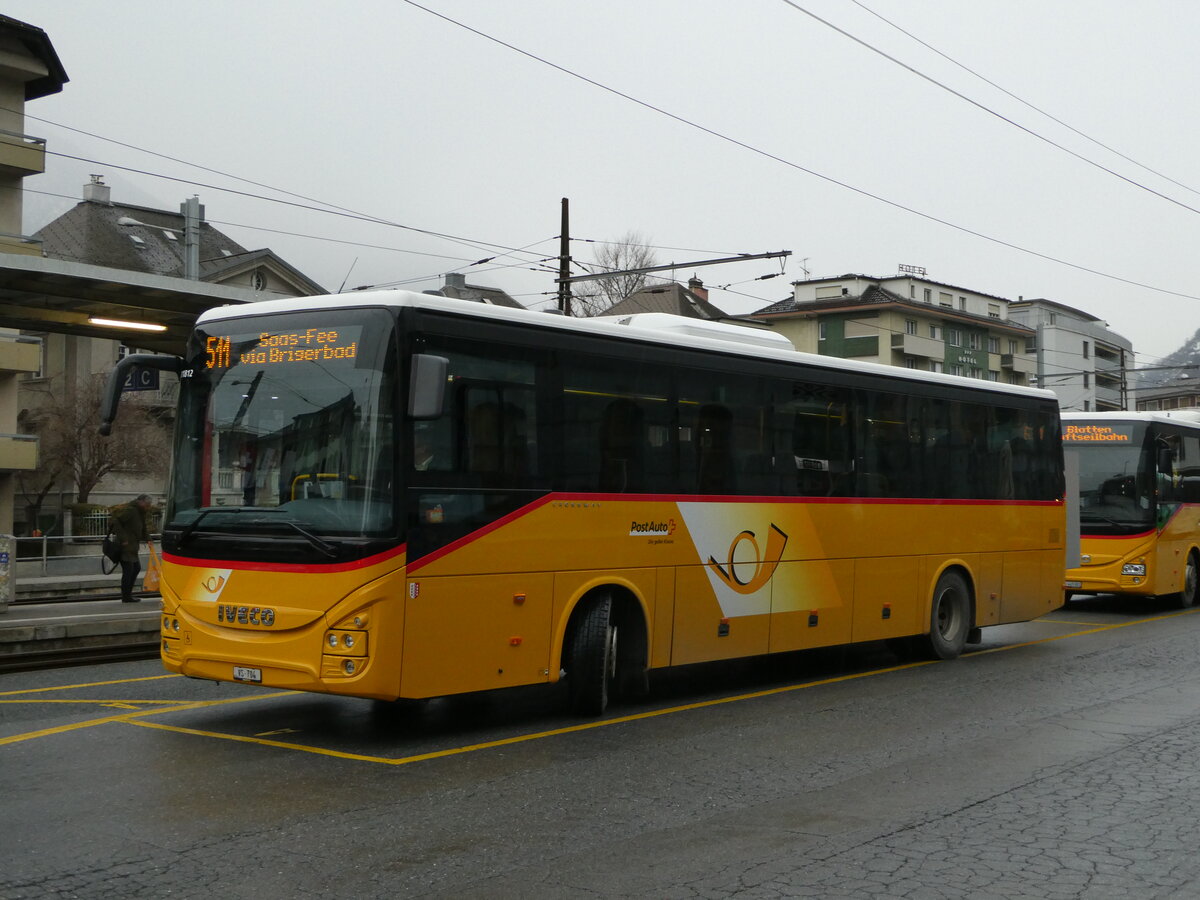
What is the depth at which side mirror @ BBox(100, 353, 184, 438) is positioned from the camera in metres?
9.92

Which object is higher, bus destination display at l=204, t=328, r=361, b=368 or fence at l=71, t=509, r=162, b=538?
bus destination display at l=204, t=328, r=361, b=368

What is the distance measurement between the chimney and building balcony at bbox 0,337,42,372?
24177 millimetres

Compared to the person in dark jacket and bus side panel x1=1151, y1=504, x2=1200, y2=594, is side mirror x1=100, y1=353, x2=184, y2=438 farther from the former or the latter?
bus side panel x1=1151, y1=504, x2=1200, y2=594

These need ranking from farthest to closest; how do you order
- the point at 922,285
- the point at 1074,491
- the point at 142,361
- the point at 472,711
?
the point at 922,285
the point at 1074,491
the point at 472,711
the point at 142,361

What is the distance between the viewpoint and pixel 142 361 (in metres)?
10.0

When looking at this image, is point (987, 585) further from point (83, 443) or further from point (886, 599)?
point (83, 443)

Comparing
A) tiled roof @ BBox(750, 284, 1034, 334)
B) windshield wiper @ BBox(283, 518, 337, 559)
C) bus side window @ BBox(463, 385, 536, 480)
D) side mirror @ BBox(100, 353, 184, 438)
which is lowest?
windshield wiper @ BBox(283, 518, 337, 559)

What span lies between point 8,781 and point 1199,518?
2009 centimetres

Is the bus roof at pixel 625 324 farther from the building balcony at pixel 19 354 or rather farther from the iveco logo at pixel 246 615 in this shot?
the building balcony at pixel 19 354

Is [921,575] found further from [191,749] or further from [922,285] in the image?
[922,285]

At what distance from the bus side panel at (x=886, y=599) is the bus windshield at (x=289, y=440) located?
620cm

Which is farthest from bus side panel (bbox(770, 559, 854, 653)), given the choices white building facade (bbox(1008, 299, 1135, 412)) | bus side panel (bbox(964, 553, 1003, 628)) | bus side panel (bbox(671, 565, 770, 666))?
white building facade (bbox(1008, 299, 1135, 412))

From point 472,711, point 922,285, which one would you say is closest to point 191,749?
point 472,711

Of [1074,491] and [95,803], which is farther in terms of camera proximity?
[1074,491]
